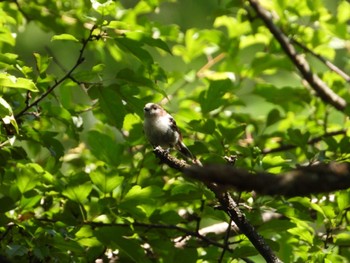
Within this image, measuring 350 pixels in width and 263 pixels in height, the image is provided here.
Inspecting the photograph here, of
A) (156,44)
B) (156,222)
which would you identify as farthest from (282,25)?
(156,222)

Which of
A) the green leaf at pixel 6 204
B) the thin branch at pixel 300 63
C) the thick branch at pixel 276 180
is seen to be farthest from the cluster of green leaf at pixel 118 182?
the thick branch at pixel 276 180

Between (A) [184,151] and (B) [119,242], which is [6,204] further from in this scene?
(A) [184,151]

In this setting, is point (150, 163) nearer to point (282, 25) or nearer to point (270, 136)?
point (270, 136)

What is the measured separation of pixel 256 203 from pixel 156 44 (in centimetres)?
96

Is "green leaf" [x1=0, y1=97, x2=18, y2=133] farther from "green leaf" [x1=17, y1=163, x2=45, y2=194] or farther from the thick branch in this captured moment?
the thick branch

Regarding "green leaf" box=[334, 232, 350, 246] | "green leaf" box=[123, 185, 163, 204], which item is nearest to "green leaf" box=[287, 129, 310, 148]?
Answer: "green leaf" box=[334, 232, 350, 246]

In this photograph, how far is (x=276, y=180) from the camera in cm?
146

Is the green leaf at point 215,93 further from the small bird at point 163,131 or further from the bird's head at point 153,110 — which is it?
the bird's head at point 153,110

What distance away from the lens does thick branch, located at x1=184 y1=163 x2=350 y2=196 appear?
1.45 m

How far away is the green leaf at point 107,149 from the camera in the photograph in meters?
3.35

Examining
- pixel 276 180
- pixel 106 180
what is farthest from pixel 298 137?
pixel 276 180

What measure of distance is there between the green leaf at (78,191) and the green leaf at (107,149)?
33 centimetres

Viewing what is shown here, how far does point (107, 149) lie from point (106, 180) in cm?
39

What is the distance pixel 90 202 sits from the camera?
10.9 feet
